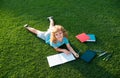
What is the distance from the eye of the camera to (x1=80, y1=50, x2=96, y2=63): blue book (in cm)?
371

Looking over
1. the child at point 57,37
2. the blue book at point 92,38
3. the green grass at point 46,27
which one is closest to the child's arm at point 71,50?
the child at point 57,37

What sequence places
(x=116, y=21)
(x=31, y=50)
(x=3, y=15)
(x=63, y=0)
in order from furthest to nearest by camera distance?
(x=63, y=0) → (x=3, y=15) → (x=116, y=21) → (x=31, y=50)

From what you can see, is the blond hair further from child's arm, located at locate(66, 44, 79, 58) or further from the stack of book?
the stack of book

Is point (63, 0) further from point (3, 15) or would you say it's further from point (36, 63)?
point (36, 63)

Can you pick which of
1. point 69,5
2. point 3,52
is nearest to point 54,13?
point 69,5

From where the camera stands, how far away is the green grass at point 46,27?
11.9 feet

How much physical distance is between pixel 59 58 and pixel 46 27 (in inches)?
38.1

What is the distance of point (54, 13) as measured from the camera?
4.88m

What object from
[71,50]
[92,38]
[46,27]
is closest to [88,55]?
[71,50]

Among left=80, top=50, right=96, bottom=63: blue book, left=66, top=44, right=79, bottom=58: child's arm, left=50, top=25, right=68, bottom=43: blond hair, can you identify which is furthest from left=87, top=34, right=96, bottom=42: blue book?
left=50, top=25, right=68, bottom=43: blond hair

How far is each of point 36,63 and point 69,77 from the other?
0.65 meters

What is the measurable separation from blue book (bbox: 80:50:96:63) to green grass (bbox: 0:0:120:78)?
0.08 meters

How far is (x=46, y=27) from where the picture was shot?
179 inches

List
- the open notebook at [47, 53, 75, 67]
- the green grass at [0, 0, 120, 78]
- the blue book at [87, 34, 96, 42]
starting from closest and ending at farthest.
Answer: the green grass at [0, 0, 120, 78] < the open notebook at [47, 53, 75, 67] < the blue book at [87, 34, 96, 42]
